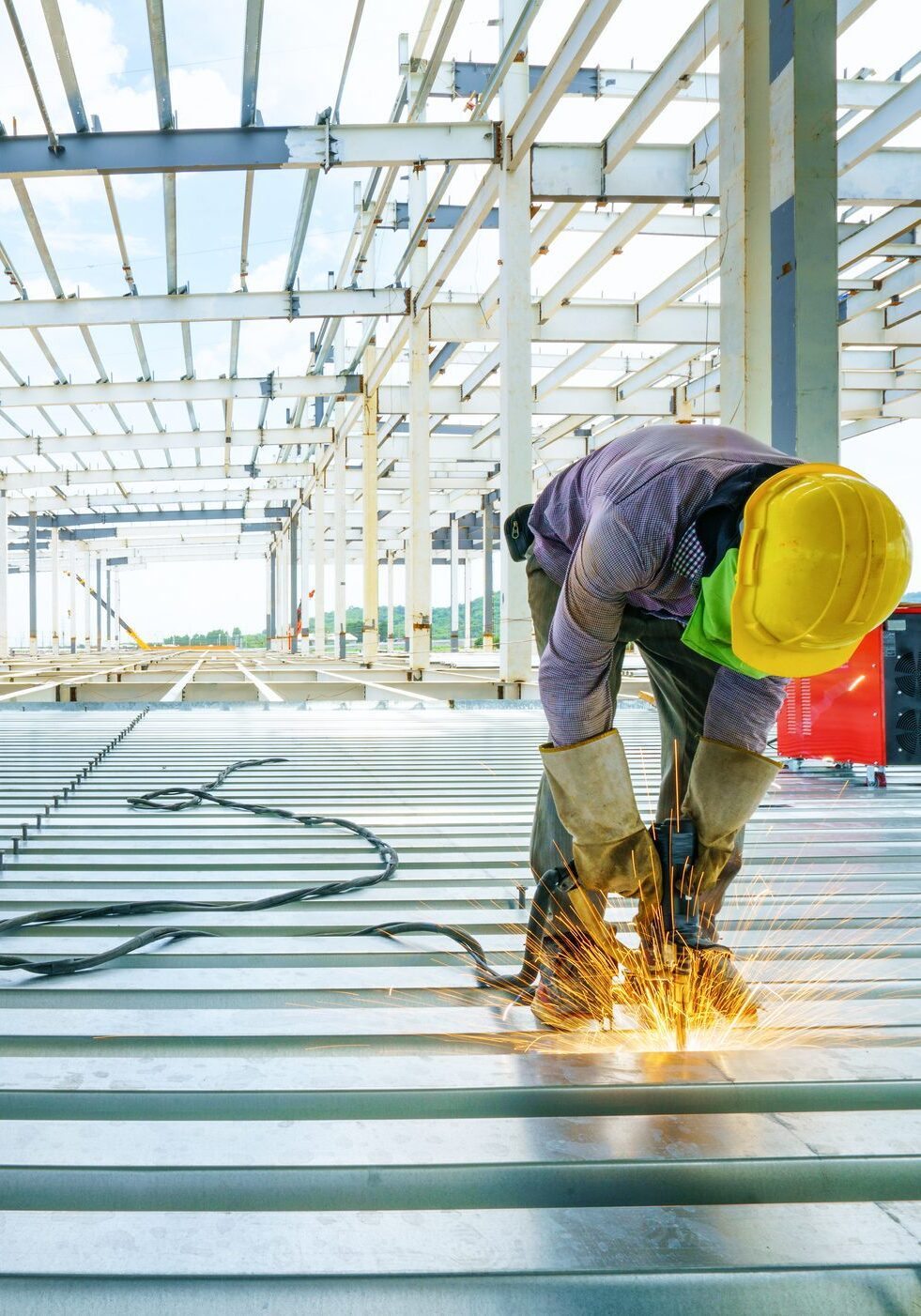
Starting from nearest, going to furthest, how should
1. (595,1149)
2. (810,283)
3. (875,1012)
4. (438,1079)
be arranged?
(595,1149), (438,1079), (875,1012), (810,283)

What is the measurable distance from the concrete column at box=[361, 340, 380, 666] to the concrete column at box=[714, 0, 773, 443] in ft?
33.3

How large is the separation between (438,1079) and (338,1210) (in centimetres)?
36

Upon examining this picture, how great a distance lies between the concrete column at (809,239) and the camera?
4.56 meters

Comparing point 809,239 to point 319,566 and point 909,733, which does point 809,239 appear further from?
point 319,566

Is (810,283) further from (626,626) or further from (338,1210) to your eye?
(338,1210)

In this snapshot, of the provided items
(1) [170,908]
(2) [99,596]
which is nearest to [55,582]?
(2) [99,596]

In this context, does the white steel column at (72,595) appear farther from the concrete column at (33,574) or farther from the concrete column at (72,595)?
the concrete column at (33,574)

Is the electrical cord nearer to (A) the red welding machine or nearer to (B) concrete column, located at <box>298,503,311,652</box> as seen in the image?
(A) the red welding machine

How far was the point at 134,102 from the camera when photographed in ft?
28.2

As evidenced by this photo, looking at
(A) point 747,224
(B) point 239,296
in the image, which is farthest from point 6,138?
(A) point 747,224

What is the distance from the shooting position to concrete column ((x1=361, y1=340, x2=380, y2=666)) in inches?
598

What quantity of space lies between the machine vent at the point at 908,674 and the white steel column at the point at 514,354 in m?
4.22

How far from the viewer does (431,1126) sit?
1.38 meters

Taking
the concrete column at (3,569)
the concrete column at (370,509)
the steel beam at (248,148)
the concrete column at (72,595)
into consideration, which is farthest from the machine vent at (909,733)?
the concrete column at (72,595)
